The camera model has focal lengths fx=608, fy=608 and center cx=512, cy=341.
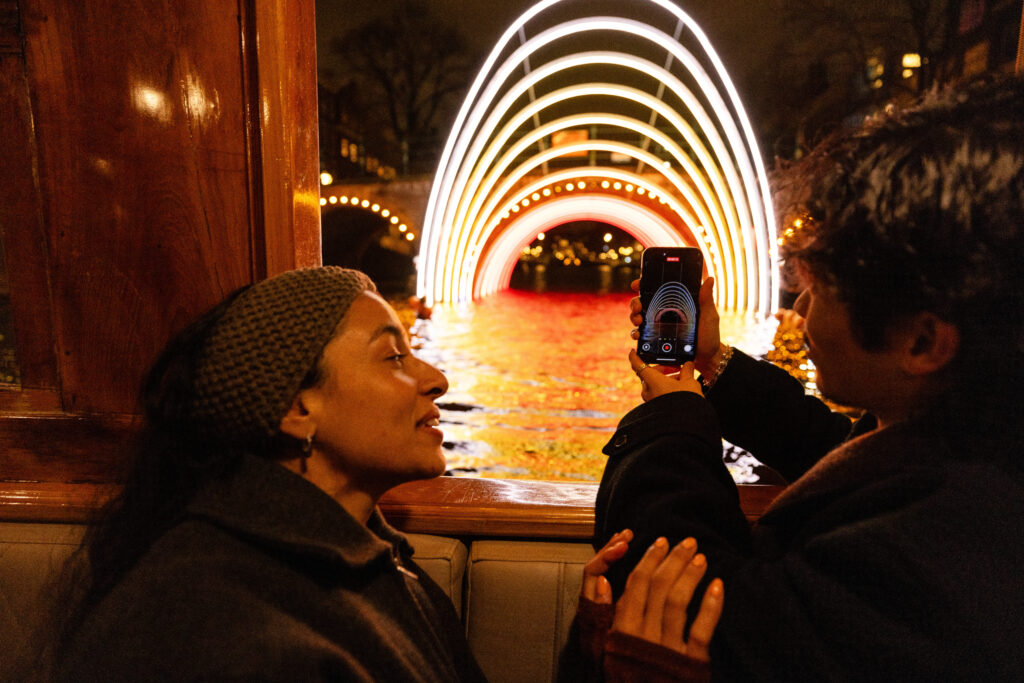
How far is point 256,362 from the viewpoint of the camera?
1.22 m

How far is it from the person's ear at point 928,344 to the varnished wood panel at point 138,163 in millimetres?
1954

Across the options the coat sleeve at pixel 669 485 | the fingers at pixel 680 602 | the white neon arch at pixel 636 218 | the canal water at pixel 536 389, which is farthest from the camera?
the white neon arch at pixel 636 218

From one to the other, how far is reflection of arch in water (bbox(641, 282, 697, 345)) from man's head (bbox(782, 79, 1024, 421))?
67 centimetres

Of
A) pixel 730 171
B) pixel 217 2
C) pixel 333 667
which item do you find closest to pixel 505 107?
pixel 730 171

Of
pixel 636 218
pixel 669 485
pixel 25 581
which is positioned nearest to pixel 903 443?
pixel 669 485

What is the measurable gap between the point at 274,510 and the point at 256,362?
29cm

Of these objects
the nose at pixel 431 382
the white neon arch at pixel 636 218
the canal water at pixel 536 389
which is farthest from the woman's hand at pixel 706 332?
the white neon arch at pixel 636 218

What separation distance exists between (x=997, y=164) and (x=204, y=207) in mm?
2164

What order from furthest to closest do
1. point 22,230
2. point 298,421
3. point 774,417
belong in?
1. point 22,230
2. point 774,417
3. point 298,421

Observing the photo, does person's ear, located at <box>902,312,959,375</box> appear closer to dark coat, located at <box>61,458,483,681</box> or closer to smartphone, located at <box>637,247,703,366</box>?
smartphone, located at <box>637,247,703,366</box>

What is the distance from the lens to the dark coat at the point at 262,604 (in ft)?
3.07

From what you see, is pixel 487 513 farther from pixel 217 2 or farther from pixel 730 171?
pixel 730 171

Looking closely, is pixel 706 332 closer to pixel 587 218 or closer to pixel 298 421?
pixel 298 421

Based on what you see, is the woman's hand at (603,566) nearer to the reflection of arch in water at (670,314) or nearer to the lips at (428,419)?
the lips at (428,419)
